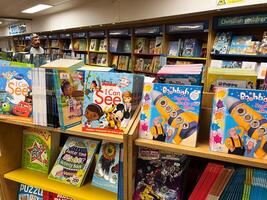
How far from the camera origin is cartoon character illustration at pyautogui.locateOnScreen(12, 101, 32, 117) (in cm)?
133

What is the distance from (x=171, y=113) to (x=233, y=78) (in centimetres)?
31

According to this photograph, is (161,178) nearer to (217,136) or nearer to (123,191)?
(123,191)

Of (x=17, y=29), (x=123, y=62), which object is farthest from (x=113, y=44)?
(x=17, y=29)

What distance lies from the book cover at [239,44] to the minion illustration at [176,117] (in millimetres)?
2827

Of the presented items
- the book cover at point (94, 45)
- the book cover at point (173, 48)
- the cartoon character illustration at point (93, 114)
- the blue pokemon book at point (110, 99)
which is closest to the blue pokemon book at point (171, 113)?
the blue pokemon book at point (110, 99)

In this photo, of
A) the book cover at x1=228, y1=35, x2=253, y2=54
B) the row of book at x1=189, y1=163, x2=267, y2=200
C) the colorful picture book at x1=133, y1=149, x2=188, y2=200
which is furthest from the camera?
the book cover at x1=228, y1=35, x2=253, y2=54

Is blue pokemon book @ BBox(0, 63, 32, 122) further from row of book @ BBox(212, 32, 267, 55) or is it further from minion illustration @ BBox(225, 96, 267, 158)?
row of book @ BBox(212, 32, 267, 55)

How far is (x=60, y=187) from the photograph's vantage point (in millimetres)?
1359

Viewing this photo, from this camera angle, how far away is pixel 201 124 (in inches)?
42.9

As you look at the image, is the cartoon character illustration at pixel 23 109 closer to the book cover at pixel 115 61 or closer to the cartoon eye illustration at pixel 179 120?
the cartoon eye illustration at pixel 179 120

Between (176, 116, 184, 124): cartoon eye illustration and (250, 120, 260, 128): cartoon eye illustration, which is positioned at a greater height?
(250, 120, 260, 128): cartoon eye illustration

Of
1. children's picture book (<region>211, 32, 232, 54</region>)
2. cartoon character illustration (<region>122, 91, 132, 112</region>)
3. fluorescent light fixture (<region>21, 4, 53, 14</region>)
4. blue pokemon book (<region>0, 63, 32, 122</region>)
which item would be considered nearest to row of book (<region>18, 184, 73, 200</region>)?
blue pokemon book (<region>0, 63, 32, 122</region>)

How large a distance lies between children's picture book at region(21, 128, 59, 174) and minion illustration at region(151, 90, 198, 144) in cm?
84

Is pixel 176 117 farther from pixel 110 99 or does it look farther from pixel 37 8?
pixel 37 8
